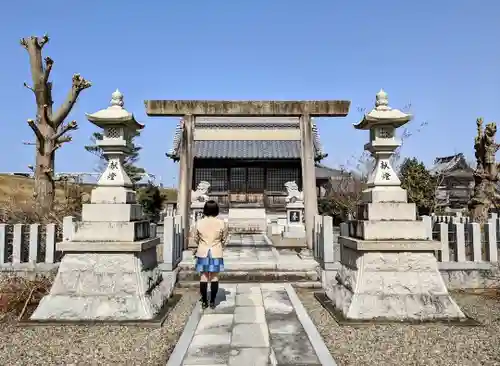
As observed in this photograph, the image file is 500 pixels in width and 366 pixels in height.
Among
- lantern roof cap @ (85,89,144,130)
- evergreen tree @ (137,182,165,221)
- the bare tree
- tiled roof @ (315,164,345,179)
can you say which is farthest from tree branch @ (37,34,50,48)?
tiled roof @ (315,164,345,179)

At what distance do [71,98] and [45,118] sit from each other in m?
1.03

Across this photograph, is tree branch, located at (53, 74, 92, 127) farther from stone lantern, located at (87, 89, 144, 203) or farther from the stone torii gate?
stone lantern, located at (87, 89, 144, 203)

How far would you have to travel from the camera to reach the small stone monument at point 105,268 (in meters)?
5.18

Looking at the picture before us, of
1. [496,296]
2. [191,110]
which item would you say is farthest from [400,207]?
[191,110]

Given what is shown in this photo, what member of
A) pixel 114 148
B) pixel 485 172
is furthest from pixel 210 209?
pixel 485 172

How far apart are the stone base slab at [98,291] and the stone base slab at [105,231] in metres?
0.24

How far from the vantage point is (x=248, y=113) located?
32.4 ft

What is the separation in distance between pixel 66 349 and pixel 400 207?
15.9ft

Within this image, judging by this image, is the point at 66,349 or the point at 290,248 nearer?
the point at 66,349

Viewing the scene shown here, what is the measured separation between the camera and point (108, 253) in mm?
5340

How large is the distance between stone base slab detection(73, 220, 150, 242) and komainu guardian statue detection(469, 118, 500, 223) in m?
13.3

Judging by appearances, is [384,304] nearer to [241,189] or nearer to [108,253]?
[108,253]

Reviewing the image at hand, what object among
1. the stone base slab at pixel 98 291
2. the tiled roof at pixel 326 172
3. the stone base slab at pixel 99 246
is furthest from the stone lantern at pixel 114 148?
the tiled roof at pixel 326 172

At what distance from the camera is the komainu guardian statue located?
13.9 metres
